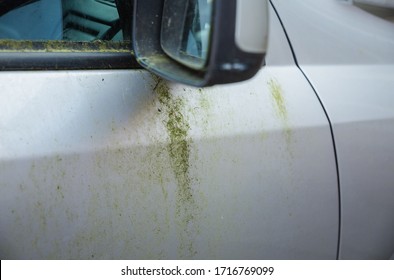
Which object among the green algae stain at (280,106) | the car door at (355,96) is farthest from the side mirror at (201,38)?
the car door at (355,96)

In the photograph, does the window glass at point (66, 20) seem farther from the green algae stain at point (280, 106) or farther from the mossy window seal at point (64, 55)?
the green algae stain at point (280, 106)

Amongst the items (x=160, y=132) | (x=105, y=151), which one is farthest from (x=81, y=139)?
(x=160, y=132)

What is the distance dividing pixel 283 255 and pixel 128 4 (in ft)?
2.89

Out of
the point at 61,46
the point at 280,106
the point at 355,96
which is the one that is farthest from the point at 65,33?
the point at 355,96

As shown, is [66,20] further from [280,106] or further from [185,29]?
[280,106]

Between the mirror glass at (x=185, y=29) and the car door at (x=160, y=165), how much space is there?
0.11 m

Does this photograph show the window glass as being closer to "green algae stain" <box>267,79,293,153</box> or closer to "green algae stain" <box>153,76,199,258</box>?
"green algae stain" <box>153,76,199,258</box>

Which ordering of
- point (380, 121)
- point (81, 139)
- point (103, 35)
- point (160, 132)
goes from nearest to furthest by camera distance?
point (81, 139) < point (160, 132) < point (103, 35) < point (380, 121)

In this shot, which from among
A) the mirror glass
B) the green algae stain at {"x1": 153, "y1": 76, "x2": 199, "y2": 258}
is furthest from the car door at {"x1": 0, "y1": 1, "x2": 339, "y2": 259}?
the mirror glass

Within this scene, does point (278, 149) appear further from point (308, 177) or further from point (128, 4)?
point (128, 4)

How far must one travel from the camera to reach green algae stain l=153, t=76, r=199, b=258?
149 centimetres

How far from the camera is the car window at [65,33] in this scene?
1.38m

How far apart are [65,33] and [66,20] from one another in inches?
1.6

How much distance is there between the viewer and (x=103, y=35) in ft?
5.17
